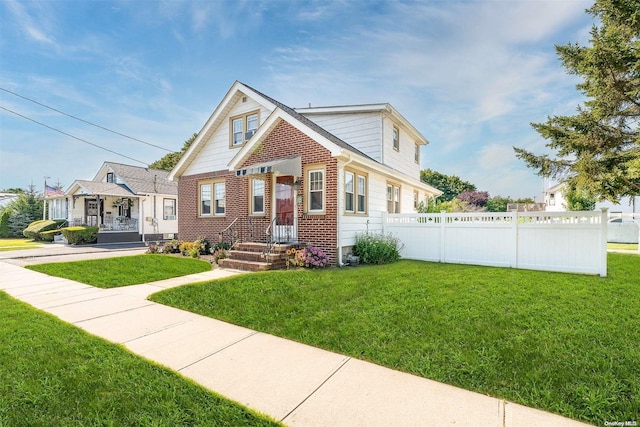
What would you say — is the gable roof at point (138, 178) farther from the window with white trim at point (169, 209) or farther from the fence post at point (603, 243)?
the fence post at point (603, 243)

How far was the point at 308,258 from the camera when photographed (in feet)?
30.7

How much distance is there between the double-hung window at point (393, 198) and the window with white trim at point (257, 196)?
17.8ft

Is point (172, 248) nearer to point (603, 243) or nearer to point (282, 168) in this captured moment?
point (282, 168)

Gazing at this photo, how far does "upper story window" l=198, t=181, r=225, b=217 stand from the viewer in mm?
13844

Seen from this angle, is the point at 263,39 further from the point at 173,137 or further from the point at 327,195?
the point at 173,137

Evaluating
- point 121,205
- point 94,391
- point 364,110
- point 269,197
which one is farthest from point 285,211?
point 121,205

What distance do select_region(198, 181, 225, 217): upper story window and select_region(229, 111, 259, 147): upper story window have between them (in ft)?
6.56

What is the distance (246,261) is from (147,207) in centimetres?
1789

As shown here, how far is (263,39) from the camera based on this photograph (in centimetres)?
1376

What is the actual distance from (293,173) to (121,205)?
2224 centimetres

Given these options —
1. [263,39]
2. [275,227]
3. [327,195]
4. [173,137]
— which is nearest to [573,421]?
[327,195]

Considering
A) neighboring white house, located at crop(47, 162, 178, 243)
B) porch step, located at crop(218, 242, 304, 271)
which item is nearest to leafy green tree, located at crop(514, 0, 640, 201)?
porch step, located at crop(218, 242, 304, 271)

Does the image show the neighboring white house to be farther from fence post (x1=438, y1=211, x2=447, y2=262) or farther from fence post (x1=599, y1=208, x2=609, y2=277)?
fence post (x1=599, y1=208, x2=609, y2=277)

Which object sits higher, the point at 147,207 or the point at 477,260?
the point at 147,207
